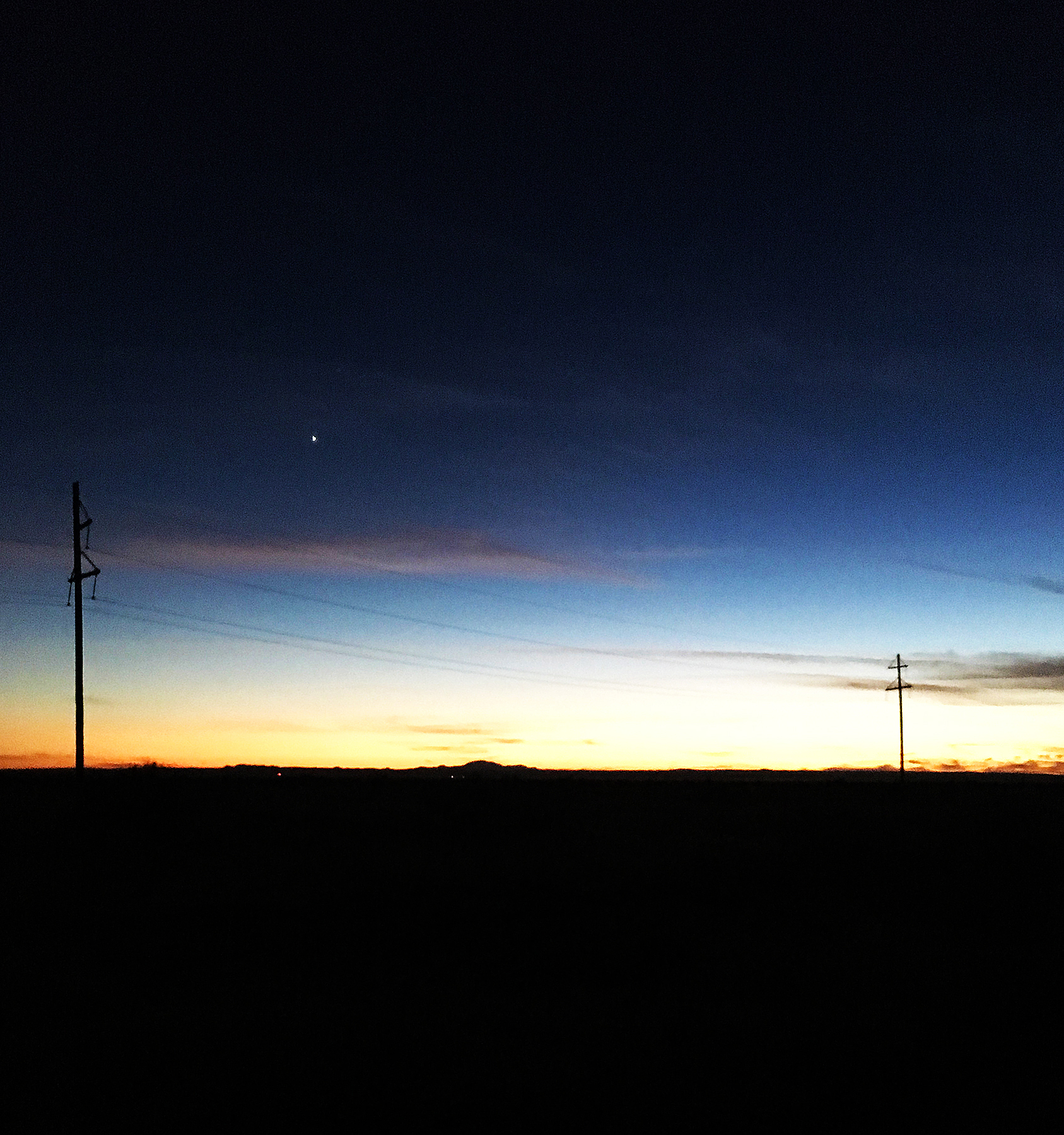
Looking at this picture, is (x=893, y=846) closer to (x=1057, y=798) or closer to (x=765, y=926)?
(x=765, y=926)

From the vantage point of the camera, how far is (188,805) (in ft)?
145

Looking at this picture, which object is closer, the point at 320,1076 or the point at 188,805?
the point at 320,1076

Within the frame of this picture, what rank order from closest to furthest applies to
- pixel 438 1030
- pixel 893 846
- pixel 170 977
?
pixel 438 1030, pixel 170 977, pixel 893 846

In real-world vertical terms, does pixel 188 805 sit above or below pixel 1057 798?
above

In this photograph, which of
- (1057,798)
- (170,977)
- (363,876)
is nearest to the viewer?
(170,977)

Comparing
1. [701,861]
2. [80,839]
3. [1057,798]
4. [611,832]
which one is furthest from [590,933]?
[1057,798]

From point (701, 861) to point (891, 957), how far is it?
43.3 ft

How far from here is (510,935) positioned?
1923 cm

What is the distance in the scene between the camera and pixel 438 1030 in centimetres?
1300

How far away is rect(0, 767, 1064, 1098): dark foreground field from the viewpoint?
13430mm

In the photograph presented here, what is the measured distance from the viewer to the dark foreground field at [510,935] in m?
13.4

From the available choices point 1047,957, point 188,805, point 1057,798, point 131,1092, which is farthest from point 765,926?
point 1057,798

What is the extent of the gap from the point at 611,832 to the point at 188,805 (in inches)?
724

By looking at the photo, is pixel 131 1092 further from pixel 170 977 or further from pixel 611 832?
pixel 611 832
